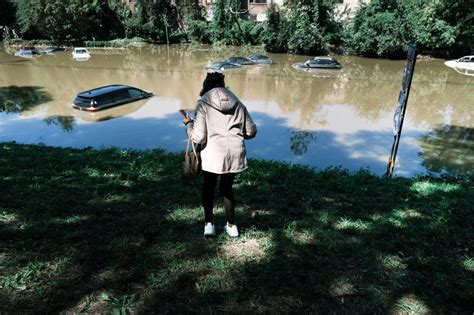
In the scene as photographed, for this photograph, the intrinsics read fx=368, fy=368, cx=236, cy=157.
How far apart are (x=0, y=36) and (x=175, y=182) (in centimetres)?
5772

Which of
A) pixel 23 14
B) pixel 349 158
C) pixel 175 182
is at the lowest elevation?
pixel 349 158

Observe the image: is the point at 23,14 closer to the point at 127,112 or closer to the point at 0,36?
the point at 0,36

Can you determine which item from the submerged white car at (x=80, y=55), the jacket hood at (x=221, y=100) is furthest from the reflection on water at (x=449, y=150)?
the submerged white car at (x=80, y=55)

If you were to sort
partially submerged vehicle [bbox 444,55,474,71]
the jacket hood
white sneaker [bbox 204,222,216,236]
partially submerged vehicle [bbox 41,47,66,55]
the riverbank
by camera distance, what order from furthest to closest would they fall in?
the riverbank → partially submerged vehicle [bbox 41,47,66,55] → partially submerged vehicle [bbox 444,55,474,71] → white sneaker [bbox 204,222,216,236] → the jacket hood

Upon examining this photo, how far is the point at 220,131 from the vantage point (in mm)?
3463

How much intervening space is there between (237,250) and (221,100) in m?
1.53

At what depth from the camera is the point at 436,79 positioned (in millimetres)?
26969

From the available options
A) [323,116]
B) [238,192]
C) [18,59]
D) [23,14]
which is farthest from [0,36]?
[238,192]

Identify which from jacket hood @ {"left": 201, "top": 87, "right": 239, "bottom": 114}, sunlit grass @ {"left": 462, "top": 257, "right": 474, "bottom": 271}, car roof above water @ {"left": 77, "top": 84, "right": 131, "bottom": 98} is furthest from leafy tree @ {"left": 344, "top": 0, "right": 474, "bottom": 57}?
jacket hood @ {"left": 201, "top": 87, "right": 239, "bottom": 114}

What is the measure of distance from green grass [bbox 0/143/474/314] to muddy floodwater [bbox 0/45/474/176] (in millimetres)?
7045

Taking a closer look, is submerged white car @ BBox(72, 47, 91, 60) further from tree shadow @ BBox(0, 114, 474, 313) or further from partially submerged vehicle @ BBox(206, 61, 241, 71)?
tree shadow @ BBox(0, 114, 474, 313)

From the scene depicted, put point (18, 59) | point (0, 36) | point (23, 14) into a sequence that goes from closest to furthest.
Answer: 1. point (18, 59)
2. point (23, 14)
3. point (0, 36)

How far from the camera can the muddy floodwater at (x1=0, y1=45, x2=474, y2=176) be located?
13562 mm

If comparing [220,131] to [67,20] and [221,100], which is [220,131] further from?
[67,20]
